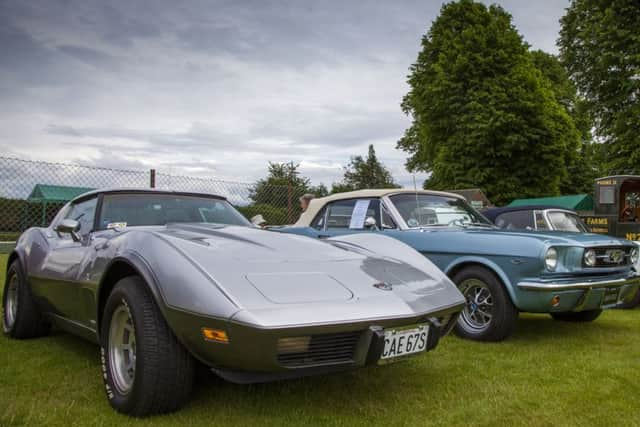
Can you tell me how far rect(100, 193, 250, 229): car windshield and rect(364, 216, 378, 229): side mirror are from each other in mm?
1532

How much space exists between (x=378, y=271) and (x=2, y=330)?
3.56 meters

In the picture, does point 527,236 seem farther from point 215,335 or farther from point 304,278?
point 215,335

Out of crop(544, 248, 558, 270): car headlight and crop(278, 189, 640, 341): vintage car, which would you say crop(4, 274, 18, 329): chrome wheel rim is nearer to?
crop(278, 189, 640, 341): vintage car

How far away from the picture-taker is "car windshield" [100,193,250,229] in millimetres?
3656

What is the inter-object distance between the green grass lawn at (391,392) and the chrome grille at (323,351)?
0.39 metres

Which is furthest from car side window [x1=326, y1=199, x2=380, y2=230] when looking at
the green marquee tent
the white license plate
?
the green marquee tent

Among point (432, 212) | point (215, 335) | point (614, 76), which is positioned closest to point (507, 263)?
point (432, 212)

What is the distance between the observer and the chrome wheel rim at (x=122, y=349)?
8.88 feet

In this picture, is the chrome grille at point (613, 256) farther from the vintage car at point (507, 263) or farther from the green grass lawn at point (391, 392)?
the green grass lawn at point (391, 392)

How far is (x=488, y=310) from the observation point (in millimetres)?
4570

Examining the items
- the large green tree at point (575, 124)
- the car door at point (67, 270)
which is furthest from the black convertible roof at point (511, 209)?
the large green tree at point (575, 124)

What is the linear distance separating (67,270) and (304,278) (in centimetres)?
176

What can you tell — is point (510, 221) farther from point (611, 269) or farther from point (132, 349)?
point (132, 349)

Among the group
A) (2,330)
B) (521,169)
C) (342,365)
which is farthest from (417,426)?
(521,169)
